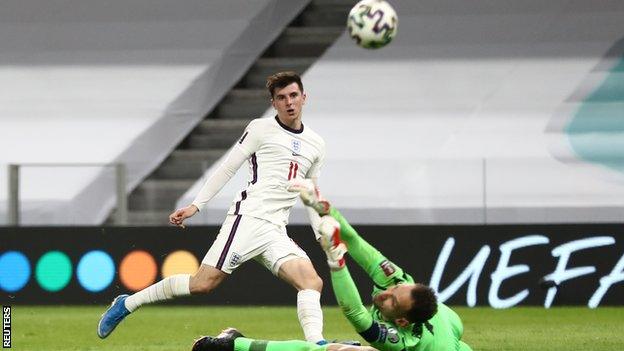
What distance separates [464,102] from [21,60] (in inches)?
195

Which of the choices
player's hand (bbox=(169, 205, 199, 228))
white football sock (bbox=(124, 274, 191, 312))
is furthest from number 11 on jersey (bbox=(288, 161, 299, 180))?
white football sock (bbox=(124, 274, 191, 312))

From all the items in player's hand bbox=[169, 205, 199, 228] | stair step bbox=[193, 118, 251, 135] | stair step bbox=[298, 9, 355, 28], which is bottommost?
player's hand bbox=[169, 205, 199, 228]

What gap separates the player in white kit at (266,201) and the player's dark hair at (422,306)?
124 centimetres

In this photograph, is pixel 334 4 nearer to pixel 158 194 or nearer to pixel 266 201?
pixel 158 194

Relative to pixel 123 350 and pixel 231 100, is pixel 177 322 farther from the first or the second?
pixel 231 100

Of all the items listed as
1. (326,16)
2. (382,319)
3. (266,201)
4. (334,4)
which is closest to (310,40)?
(326,16)

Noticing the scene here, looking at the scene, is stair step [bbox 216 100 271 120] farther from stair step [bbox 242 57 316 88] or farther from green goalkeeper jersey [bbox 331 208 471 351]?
green goalkeeper jersey [bbox 331 208 471 351]

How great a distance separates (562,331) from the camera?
39.5ft

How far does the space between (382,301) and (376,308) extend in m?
0.28

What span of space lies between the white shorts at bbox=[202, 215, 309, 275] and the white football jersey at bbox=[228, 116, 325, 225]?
0.06 m

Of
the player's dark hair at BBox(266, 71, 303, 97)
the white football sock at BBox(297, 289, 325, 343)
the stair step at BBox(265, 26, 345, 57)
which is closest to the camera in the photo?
the white football sock at BBox(297, 289, 325, 343)

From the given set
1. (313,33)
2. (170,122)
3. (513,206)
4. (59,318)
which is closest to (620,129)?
(513,206)

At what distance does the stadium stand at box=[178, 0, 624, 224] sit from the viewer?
605 inches

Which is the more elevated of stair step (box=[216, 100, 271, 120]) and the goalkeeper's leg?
stair step (box=[216, 100, 271, 120])
